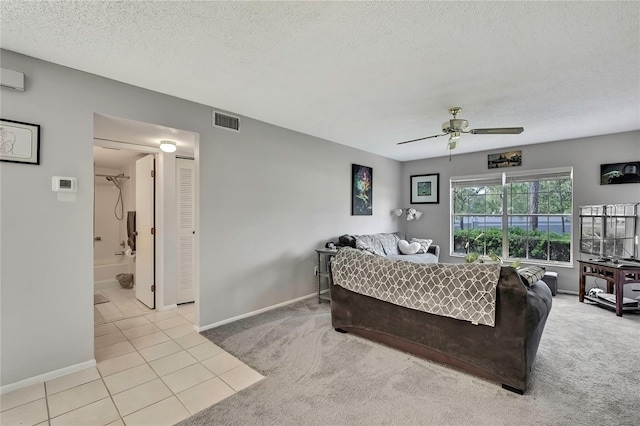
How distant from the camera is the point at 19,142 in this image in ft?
7.29

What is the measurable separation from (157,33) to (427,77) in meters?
2.17

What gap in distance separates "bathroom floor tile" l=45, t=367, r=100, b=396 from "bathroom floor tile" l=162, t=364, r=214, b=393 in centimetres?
62

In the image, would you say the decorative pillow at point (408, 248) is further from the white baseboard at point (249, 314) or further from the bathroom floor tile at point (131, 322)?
the bathroom floor tile at point (131, 322)

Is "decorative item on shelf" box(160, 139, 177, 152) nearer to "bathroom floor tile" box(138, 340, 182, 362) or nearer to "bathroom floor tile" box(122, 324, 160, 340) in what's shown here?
"bathroom floor tile" box(122, 324, 160, 340)

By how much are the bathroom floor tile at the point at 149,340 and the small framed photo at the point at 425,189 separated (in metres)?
5.47

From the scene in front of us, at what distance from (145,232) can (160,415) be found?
9.36 feet

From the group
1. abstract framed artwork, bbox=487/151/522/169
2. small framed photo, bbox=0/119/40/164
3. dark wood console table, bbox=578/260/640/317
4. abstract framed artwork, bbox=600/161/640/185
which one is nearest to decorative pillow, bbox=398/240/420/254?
abstract framed artwork, bbox=487/151/522/169

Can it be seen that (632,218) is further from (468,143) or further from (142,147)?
(142,147)

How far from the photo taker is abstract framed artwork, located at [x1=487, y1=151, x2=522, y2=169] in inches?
209

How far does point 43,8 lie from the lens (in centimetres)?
174

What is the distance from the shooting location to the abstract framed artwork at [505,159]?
5.31m

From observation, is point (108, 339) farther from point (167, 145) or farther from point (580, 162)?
point (580, 162)

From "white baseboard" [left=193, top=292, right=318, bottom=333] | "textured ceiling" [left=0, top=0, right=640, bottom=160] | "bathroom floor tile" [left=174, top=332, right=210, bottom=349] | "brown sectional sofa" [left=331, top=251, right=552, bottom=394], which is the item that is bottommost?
"bathroom floor tile" [left=174, top=332, right=210, bottom=349]

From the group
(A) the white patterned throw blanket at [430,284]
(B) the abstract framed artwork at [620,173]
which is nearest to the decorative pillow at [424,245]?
(B) the abstract framed artwork at [620,173]
